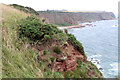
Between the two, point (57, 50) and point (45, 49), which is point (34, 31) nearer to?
point (45, 49)

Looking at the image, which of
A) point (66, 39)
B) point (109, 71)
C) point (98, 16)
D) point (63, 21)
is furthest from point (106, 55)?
point (98, 16)

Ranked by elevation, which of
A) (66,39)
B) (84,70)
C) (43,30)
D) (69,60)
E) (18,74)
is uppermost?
(43,30)

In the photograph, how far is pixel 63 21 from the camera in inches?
3295

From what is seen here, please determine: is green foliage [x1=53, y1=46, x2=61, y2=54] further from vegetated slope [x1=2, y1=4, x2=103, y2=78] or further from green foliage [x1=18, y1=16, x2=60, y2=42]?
green foliage [x1=18, y1=16, x2=60, y2=42]

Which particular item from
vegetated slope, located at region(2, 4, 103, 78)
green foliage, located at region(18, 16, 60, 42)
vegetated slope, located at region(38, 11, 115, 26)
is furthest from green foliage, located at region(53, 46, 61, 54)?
vegetated slope, located at region(38, 11, 115, 26)

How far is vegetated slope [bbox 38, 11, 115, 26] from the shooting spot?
80206 millimetres

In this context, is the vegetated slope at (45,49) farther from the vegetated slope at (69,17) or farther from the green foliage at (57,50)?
the vegetated slope at (69,17)

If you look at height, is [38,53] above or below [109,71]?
above

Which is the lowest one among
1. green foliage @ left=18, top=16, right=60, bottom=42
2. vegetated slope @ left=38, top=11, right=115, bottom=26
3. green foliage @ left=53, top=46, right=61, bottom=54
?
green foliage @ left=53, top=46, right=61, bottom=54

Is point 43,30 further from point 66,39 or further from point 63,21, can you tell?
point 63,21

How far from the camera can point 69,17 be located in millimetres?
92188

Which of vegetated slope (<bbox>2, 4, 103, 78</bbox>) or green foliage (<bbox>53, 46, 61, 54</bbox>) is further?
green foliage (<bbox>53, 46, 61, 54</bbox>)

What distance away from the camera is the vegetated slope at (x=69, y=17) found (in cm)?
8021

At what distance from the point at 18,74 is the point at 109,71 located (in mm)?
15492
